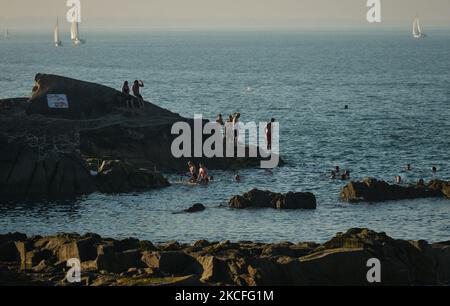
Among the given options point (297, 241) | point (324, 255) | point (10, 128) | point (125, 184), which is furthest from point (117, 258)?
point (10, 128)

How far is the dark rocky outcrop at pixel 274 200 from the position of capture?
56.3 m

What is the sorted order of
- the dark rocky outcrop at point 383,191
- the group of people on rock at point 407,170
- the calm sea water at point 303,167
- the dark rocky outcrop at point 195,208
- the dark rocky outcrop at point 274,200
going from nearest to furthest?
the calm sea water at point 303,167, the dark rocky outcrop at point 195,208, the dark rocky outcrop at point 274,200, the dark rocky outcrop at point 383,191, the group of people on rock at point 407,170

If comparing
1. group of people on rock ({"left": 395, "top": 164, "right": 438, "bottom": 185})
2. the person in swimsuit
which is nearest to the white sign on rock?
the person in swimsuit

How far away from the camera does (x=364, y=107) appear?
385 ft

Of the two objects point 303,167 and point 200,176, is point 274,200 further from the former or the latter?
point 303,167

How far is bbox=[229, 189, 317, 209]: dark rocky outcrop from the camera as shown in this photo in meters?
56.3

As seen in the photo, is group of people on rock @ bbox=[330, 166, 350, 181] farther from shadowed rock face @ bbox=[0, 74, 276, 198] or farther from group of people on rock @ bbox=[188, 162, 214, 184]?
group of people on rock @ bbox=[188, 162, 214, 184]

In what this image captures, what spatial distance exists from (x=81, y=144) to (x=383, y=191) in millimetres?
18970

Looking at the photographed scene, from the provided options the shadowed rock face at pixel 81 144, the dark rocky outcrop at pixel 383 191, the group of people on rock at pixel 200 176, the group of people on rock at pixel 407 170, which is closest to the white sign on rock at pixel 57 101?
the shadowed rock face at pixel 81 144

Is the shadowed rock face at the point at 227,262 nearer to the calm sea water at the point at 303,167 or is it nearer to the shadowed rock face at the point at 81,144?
the calm sea water at the point at 303,167

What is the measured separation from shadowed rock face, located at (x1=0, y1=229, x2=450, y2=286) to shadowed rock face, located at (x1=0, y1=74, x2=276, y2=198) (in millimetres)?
15501

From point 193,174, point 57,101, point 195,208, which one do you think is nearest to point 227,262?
point 195,208

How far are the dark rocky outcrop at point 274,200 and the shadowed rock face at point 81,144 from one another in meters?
6.47

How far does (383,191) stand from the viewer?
58906 mm
